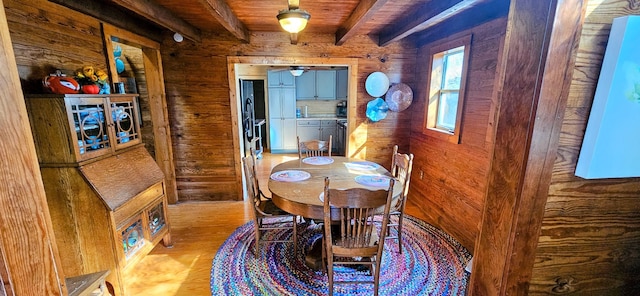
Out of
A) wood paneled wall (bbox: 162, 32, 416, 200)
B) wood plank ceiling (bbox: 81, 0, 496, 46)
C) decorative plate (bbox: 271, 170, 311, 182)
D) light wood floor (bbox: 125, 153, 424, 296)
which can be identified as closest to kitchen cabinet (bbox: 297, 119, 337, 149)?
wood paneled wall (bbox: 162, 32, 416, 200)

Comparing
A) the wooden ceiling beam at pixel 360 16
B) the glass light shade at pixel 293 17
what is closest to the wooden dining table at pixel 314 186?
the glass light shade at pixel 293 17

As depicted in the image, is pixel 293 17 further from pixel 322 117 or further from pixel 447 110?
pixel 322 117

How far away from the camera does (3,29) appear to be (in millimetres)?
692

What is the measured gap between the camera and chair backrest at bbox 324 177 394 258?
1.63m

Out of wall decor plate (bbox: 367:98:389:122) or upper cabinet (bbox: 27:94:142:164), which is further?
wall decor plate (bbox: 367:98:389:122)

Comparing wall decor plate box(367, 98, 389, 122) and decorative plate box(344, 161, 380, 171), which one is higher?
wall decor plate box(367, 98, 389, 122)

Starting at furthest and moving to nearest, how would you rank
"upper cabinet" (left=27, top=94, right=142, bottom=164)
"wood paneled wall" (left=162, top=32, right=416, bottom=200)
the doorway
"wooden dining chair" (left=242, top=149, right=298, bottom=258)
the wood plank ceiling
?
the doorway, "wood paneled wall" (left=162, top=32, right=416, bottom=200), "wooden dining chair" (left=242, top=149, right=298, bottom=258), the wood plank ceiling, "upper cabinet" (left=27, top=94, right=142, bottom=164)

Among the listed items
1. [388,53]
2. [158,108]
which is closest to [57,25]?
[158,108]

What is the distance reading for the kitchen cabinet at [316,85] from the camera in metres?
6.36

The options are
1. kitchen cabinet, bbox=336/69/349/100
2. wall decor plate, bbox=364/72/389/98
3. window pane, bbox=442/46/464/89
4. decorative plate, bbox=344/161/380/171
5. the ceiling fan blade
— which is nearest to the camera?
the ceiling fan blade

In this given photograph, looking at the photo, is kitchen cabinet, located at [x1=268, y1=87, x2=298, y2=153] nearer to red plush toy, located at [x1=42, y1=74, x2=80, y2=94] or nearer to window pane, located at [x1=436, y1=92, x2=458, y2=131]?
window pane, located at [x1=436, y1=92, x2=458, y2=131]

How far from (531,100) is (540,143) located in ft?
0.40

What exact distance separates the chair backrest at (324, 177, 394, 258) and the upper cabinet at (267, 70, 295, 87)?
4861mm

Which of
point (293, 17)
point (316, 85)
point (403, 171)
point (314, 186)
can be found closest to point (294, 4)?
point (293, 17)
